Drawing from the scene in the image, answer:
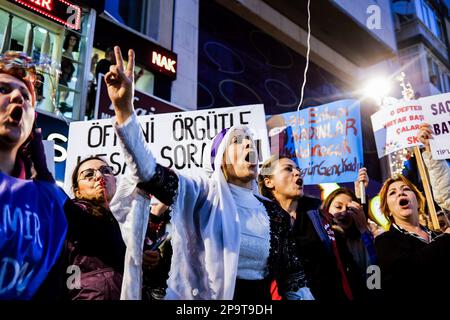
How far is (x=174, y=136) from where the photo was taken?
142 inches

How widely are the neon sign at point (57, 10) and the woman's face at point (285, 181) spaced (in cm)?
420

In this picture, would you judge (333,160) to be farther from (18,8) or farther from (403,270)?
(18,8)

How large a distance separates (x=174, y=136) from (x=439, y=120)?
2.40 metres

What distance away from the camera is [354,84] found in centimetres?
1298

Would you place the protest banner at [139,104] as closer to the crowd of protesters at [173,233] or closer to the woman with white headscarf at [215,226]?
the crowd of protesters at [173,233]

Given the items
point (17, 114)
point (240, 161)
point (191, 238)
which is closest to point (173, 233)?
point (191, 238)

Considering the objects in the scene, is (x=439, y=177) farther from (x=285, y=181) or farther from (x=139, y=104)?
(x=139, y=104)

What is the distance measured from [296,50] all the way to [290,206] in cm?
906

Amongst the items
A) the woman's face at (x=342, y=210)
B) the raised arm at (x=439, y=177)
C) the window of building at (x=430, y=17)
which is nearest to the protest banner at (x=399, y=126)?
the raised arm at (x=439, y=177)

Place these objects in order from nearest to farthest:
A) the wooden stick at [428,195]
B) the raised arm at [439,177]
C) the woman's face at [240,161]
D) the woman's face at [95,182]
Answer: the woman's face at [240,161] → the woman's face at [95,182] → the wooden stick at [428,195] → the raised arm at [439,177]

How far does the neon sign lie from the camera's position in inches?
235

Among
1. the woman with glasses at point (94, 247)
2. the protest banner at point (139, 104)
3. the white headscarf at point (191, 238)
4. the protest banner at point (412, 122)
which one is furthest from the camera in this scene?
the protest banner at point (139, 104)

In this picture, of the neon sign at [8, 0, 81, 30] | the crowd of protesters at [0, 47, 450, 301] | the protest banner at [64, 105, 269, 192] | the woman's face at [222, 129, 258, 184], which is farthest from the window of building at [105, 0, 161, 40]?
the woman's face at [222, 129, 258, 184]

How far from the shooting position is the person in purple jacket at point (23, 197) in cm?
160
